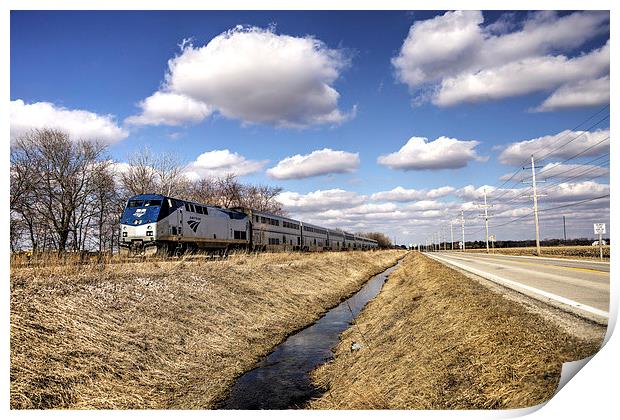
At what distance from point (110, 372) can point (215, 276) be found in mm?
9185

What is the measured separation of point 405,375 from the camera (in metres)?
7.44

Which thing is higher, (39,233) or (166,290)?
(39,233)

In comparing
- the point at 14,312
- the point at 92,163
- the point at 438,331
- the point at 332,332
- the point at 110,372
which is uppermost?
the point at 92,163

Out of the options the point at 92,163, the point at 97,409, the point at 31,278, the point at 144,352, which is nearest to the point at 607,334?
the point at 97,409

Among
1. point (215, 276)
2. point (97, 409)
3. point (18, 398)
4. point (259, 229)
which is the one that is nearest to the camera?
point (18, 398)

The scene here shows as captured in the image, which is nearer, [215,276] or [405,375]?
[405,375]

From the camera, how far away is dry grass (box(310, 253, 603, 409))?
18.3ft

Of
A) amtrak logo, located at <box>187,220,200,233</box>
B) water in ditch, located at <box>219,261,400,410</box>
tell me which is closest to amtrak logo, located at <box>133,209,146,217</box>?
amtrak logo, located at <box>187,220,200,233</box>

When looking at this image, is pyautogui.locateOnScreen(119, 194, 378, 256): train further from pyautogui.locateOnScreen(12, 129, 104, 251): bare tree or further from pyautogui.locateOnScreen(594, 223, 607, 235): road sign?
A: pyautogui.locateOnScreen(594, 223, 607, 235): road sign

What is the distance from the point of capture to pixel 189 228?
26.1 meters

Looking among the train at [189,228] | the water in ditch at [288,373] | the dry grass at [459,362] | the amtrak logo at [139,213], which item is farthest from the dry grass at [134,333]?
the amtrak logo at [139,213]

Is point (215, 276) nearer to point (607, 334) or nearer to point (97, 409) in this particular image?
point (97, 409)

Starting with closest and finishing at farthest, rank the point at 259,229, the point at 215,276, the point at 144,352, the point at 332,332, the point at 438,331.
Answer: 1. the point at 438,331
2. the point at 144,352
3. the point at 332,332
4. the point at 215,276
5. the point at 259,229

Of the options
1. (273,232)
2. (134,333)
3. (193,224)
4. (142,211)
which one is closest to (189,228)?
(193,224)
